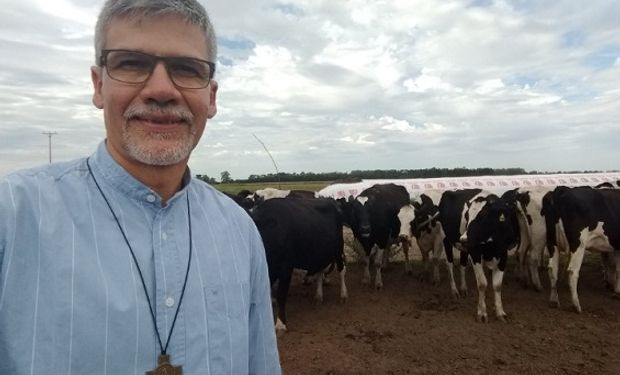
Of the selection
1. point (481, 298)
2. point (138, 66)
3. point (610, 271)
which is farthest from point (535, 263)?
point (138, 66)

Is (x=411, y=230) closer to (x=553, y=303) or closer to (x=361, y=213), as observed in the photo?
(x=361, y=213)

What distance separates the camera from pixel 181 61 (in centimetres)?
153

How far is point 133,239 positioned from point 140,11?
73 cm

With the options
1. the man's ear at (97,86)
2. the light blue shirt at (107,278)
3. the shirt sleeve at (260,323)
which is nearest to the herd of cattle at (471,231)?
the shirt sleeve at (260,323)

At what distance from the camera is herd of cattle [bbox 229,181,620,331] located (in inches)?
305

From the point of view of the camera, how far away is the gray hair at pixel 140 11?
1.48m

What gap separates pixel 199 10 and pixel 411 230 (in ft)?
32.1

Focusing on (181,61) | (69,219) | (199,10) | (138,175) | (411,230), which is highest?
(199,10)

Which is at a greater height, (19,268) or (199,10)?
(199,10)

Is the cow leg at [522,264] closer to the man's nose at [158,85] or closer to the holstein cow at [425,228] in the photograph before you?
the holstein cow at [425,228]

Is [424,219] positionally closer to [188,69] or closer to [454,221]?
[454,221]

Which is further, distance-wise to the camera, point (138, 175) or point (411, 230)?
point (411, 230)

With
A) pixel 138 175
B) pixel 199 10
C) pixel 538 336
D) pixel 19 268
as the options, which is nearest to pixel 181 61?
pixel 199 10

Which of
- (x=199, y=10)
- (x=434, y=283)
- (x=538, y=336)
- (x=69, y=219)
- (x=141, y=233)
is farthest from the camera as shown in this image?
(x=434, y=283)
